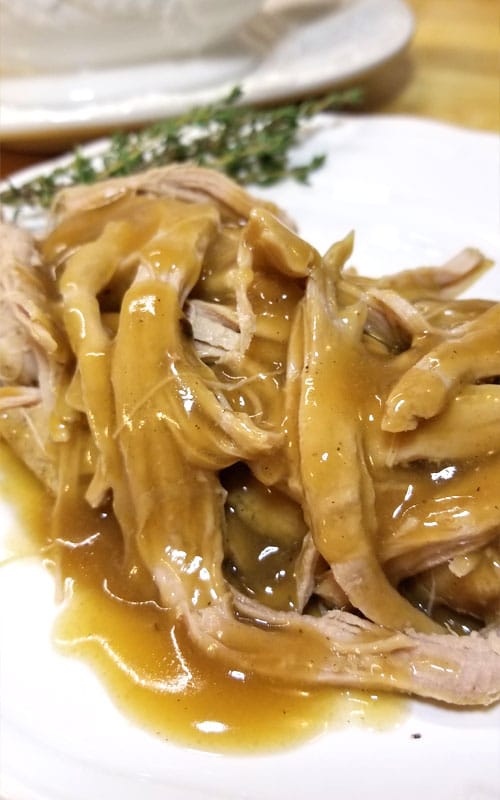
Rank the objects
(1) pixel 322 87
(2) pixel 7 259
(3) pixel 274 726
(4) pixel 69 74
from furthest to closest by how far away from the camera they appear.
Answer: (4) pixel 69 74 < (1) pixel 322 87 < (2) pixel 7 259 < (3) pixel 274 726

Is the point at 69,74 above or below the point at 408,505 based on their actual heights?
above

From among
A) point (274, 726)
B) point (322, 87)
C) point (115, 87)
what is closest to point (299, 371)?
point (274, 726)

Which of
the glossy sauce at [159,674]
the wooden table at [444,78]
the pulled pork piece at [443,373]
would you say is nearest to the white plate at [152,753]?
the glossy sauce at [159,674]

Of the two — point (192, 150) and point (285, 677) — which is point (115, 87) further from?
point (285, 677)

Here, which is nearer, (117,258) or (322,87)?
(117,258)

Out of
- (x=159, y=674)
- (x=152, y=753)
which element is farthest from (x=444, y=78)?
(x=152, y=753)

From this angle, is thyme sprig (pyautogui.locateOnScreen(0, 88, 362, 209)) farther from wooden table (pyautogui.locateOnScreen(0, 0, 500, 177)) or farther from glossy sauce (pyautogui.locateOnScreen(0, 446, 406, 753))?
glossy sauce (pyautogui.locateOnScreen(0, 446, 406, 753))

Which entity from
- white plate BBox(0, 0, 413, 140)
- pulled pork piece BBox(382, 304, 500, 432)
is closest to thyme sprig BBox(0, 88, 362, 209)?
white plate BBox(0, 0, 413, 140)

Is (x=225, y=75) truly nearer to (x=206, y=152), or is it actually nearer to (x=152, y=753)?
(x=206, y=152)
